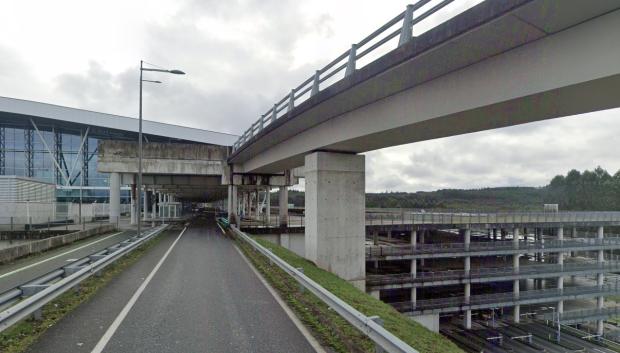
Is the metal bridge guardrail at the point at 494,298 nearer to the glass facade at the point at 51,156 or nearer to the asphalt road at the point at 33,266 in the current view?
the asphalt road at the point at 33,266

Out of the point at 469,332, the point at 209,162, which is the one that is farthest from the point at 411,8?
the point at 469,332

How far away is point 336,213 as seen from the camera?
596 inches

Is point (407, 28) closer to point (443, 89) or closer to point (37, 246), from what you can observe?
point (443, 89)

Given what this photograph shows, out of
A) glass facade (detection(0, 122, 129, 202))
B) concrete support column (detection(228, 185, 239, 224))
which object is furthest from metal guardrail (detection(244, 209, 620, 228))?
glass facade (detection(0, 122, 129, 202))

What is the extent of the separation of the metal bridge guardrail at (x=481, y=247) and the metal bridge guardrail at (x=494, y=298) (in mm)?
4816

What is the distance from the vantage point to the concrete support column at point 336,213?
1490 cm

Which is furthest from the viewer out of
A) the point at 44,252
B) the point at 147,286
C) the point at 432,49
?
the point at 44,252

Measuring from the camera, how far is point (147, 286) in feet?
30.3

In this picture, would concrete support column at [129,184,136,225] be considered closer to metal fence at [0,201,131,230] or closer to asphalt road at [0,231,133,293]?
metal fence at [0,201,131,230]

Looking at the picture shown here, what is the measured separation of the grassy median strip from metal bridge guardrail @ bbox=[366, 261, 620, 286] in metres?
24.1

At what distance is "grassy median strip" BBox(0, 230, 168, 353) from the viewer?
519cm

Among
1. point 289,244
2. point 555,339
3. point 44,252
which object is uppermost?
point 44,252

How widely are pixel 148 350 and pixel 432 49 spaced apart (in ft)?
25.7

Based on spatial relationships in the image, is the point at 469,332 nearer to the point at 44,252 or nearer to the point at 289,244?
the point at 289,244
